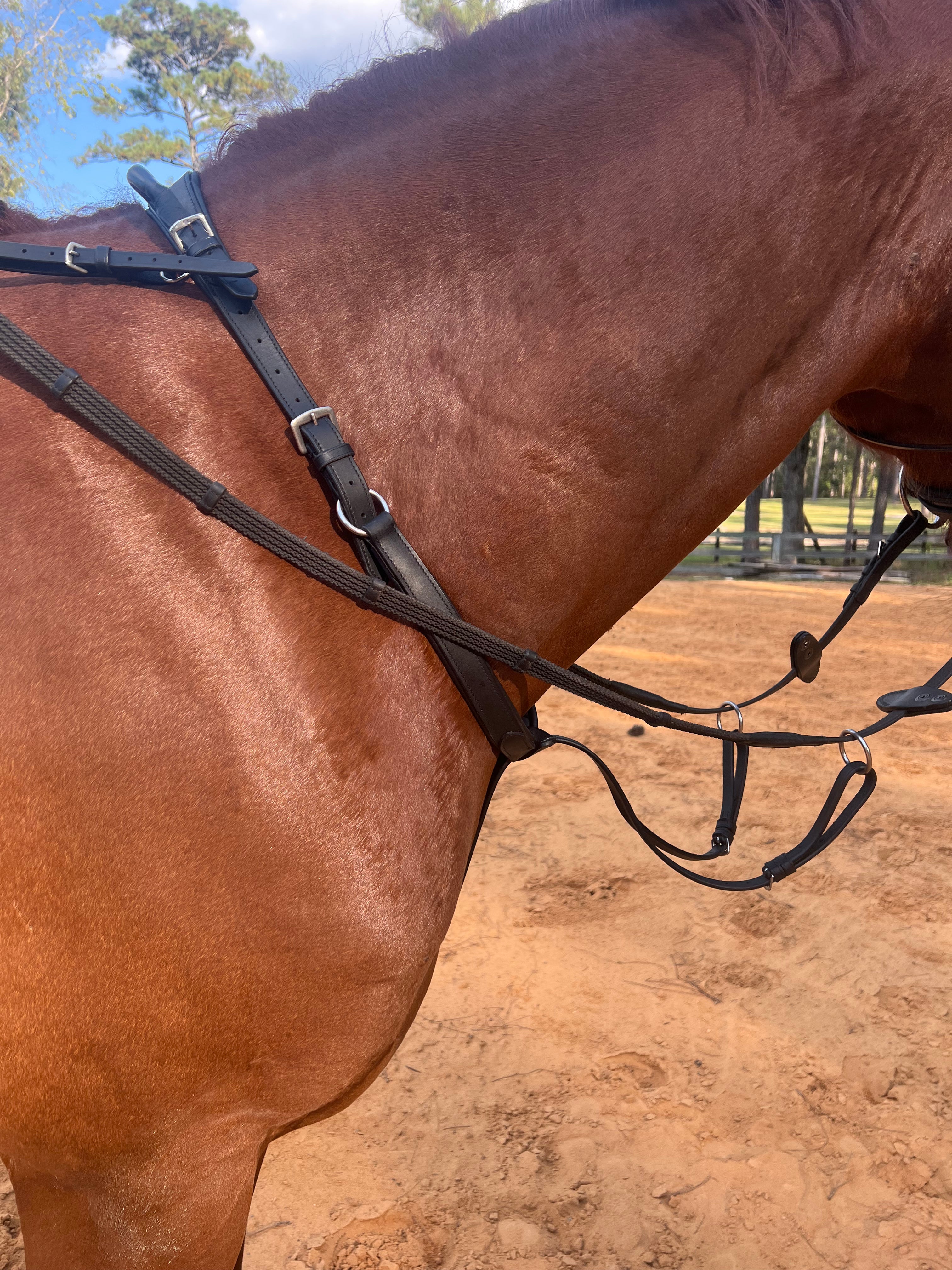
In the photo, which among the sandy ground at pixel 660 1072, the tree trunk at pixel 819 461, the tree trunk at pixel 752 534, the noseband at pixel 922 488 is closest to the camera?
the noseband at pixel 922 488

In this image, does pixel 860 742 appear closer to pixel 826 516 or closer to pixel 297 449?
pixel 297 449

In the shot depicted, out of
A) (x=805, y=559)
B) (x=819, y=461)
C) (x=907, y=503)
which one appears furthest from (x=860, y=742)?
(x=819, y=461)

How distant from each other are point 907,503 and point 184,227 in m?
1.38

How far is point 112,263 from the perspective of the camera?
1049 millimetres

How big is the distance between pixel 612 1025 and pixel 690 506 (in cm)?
254

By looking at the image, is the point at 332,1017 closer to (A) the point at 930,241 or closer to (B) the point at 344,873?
(B) the point at 344,873

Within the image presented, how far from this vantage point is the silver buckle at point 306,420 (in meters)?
1.05

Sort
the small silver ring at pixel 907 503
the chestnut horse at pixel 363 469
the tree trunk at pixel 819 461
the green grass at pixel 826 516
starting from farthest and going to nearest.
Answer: the tree trunk at pixel 819 461 → the green grass at pixel 826 516 → the small silver ring at pixel 907 503 → the chestnut horse at pixel 363 469

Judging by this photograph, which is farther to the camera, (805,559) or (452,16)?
(805,559)

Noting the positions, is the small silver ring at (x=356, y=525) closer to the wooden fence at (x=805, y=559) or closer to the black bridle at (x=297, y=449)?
the black bridle at (x=297, y=449)

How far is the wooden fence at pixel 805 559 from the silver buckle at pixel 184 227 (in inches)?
507

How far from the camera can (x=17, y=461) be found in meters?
1.01

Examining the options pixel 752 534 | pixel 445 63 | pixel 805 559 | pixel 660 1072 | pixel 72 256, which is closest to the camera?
pixel 72 256

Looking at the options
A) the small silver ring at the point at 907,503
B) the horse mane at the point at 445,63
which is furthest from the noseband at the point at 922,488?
the horse mane at the point at 445,63
